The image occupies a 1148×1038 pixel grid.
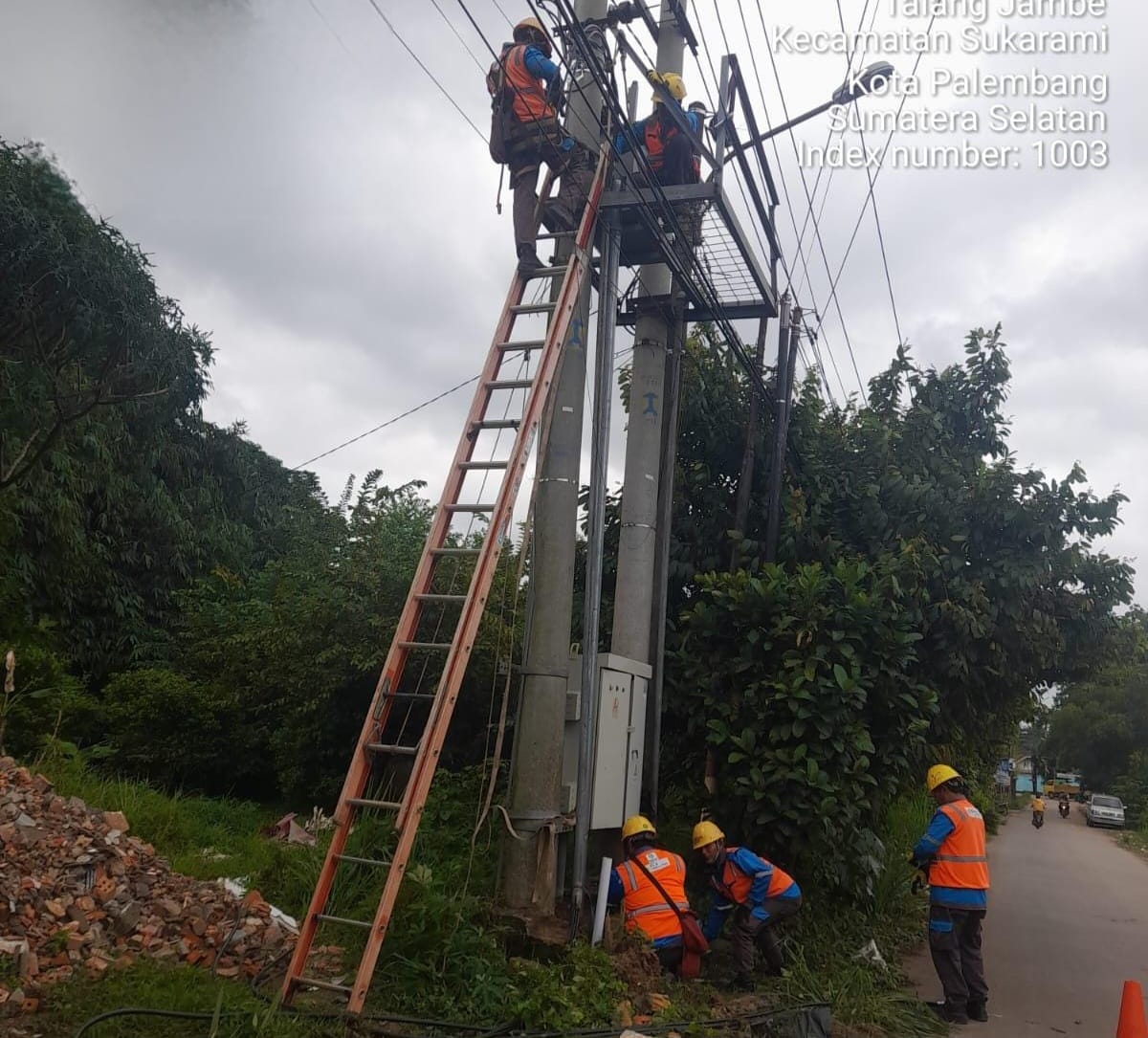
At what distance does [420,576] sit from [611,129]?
3.75 meters

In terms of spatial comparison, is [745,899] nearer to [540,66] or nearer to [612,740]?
[612,740]

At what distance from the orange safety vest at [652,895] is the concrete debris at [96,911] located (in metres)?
2.14

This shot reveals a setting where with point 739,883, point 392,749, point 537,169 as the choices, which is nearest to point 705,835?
point 739,883

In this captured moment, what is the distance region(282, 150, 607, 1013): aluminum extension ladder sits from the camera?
199 inches

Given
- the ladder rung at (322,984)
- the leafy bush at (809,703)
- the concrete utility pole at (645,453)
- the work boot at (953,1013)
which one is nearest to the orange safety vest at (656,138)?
the concrete utility pole at (645,453)

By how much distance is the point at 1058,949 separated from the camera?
9.27 meters

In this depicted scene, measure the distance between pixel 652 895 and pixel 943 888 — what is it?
204 cm

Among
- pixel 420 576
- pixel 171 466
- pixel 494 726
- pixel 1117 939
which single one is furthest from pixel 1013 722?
pixel 171 466

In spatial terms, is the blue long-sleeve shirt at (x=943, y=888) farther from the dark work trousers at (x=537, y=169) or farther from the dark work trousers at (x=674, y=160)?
the dark work trousers at (x=674, y=160)

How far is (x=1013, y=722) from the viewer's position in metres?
12.9

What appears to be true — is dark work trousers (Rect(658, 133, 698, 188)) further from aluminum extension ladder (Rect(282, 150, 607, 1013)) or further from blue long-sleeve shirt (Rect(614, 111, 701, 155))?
aluminum extension ladder (Rect(282, 150, 607, 1013))

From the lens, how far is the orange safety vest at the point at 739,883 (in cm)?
667

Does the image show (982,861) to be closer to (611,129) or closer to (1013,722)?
(611,129)

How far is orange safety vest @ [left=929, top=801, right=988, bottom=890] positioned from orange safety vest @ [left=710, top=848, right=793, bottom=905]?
1058 mm
